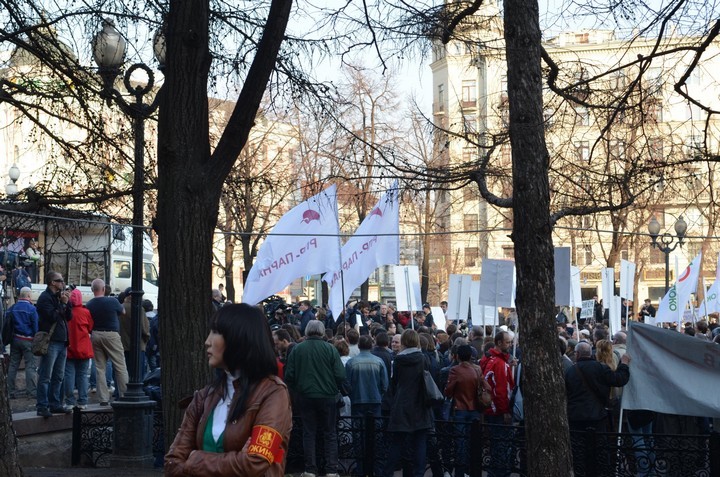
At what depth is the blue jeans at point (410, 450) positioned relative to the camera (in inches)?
481

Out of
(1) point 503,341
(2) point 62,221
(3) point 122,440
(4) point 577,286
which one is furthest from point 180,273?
(4) point 577,286

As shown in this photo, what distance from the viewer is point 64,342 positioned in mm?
14602

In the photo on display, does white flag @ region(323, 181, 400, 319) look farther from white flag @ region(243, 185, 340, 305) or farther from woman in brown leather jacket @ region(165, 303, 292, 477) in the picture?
woman in brown leather jacket @ region(165, 303, 292, 477)

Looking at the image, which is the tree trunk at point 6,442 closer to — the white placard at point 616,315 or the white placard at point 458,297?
the white placard at point 616,315

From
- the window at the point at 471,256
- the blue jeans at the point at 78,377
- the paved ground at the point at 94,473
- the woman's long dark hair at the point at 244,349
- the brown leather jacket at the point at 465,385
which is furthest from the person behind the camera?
the window at the point at 471,256

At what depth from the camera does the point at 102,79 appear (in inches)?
421

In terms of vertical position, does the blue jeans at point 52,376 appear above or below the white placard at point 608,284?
below

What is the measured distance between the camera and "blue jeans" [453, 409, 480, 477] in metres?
12.5

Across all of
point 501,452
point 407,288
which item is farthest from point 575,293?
point 501,452

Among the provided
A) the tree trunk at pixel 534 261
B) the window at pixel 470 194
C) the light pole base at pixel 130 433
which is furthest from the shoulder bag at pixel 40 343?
the tree trunk at pixel 534 261

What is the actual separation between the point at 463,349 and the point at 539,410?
16.8 ft

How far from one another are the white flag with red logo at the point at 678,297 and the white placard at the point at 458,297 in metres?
4.03

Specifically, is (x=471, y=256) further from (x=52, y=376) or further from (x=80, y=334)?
(x=52, y=376)

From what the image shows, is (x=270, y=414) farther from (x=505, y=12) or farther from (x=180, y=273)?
(x=505, y=12)
